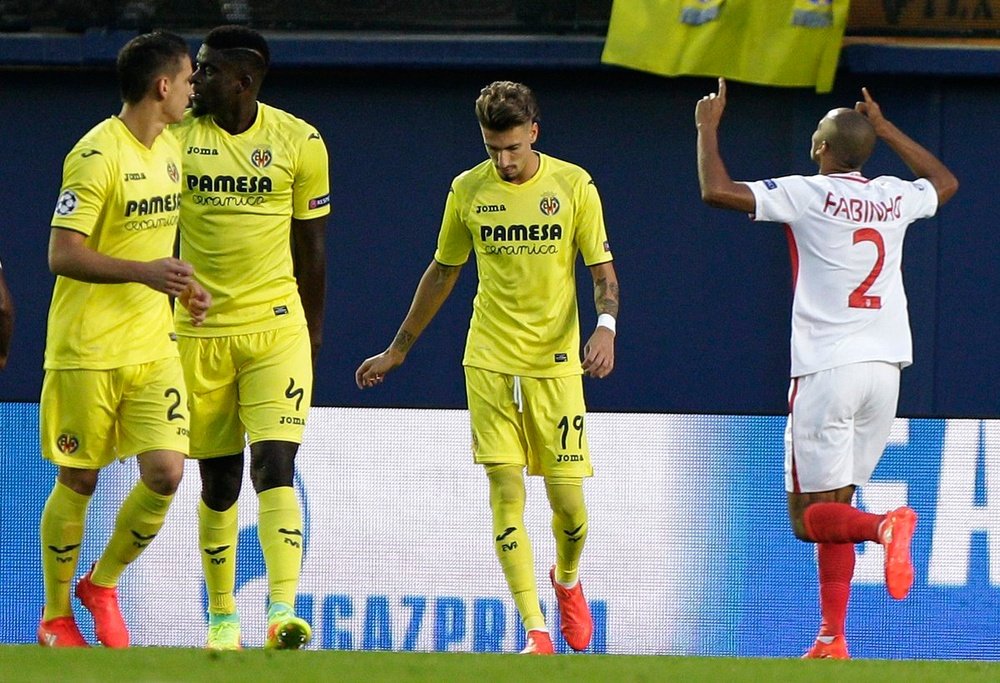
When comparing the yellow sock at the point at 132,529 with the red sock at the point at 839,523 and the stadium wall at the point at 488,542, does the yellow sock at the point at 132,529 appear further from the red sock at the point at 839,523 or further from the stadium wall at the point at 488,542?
the red sock at the point at 839,523

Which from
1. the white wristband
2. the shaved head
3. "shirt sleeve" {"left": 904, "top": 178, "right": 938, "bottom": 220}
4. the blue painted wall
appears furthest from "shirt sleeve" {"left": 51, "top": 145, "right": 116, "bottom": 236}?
the blue painted wall

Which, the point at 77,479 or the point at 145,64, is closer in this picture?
the point at 145,64

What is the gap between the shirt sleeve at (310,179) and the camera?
6730 millimetres

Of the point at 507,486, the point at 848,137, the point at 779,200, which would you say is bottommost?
the point at 507,486

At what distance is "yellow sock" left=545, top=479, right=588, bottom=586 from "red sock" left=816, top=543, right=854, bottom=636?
967mm

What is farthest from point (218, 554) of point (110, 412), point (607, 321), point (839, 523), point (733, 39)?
point (733, 39)

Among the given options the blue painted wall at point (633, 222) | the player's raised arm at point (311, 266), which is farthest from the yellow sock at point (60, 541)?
the blue painted wall at point (633, 222)

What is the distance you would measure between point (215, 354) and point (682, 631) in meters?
2.67

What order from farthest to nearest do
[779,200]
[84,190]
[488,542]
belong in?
[488,542]
[779,200]
[84,190]

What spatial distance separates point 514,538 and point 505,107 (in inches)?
62.9

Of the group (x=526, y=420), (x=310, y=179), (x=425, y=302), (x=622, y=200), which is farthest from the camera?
(x=622, y=200)

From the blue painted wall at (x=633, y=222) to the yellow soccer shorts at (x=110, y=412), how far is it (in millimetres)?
4449

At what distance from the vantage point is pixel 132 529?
647cm

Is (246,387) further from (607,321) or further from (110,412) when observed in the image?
(607,321)
